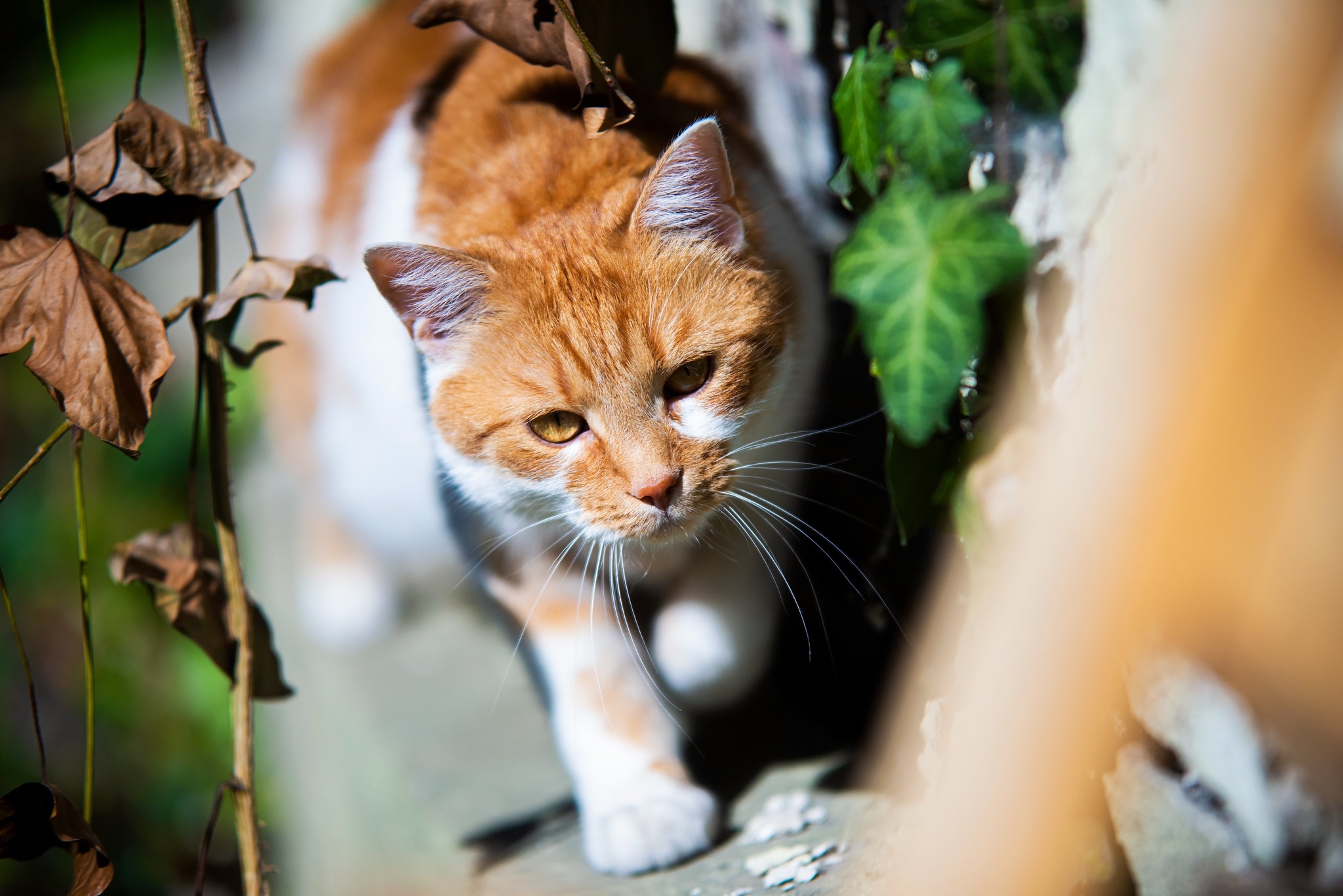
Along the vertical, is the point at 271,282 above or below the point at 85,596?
above

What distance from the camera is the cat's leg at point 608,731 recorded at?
1415 millimetres

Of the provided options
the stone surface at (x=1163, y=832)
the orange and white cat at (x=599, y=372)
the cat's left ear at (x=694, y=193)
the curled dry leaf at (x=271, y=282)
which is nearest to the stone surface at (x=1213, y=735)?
the stone surface at (x=1163, y=832)

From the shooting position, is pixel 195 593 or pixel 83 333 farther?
pixel 195 593

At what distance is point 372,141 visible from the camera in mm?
2006

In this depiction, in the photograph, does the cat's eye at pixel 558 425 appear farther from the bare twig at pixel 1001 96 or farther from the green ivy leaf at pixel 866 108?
the bare twig at pixel 1001 96

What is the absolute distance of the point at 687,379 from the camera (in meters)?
1.35

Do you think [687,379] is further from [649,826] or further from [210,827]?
[210,827]

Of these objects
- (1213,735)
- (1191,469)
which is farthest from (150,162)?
(1213,735)

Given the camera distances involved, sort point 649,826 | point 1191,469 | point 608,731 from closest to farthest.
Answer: point 1191,469 < point 649,826 < point 608,731

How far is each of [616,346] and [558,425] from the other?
147 mm

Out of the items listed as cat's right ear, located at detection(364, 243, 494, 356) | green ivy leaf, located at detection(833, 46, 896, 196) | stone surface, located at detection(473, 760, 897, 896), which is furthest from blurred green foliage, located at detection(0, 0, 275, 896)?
green ivy leaf, located at detection(833, 46, 896, 196)

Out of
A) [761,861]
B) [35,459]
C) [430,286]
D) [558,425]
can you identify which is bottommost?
[761,861]

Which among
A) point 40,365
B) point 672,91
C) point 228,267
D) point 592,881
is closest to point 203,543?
point 40,365

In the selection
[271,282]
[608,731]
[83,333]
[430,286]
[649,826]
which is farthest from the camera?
[608,731]
